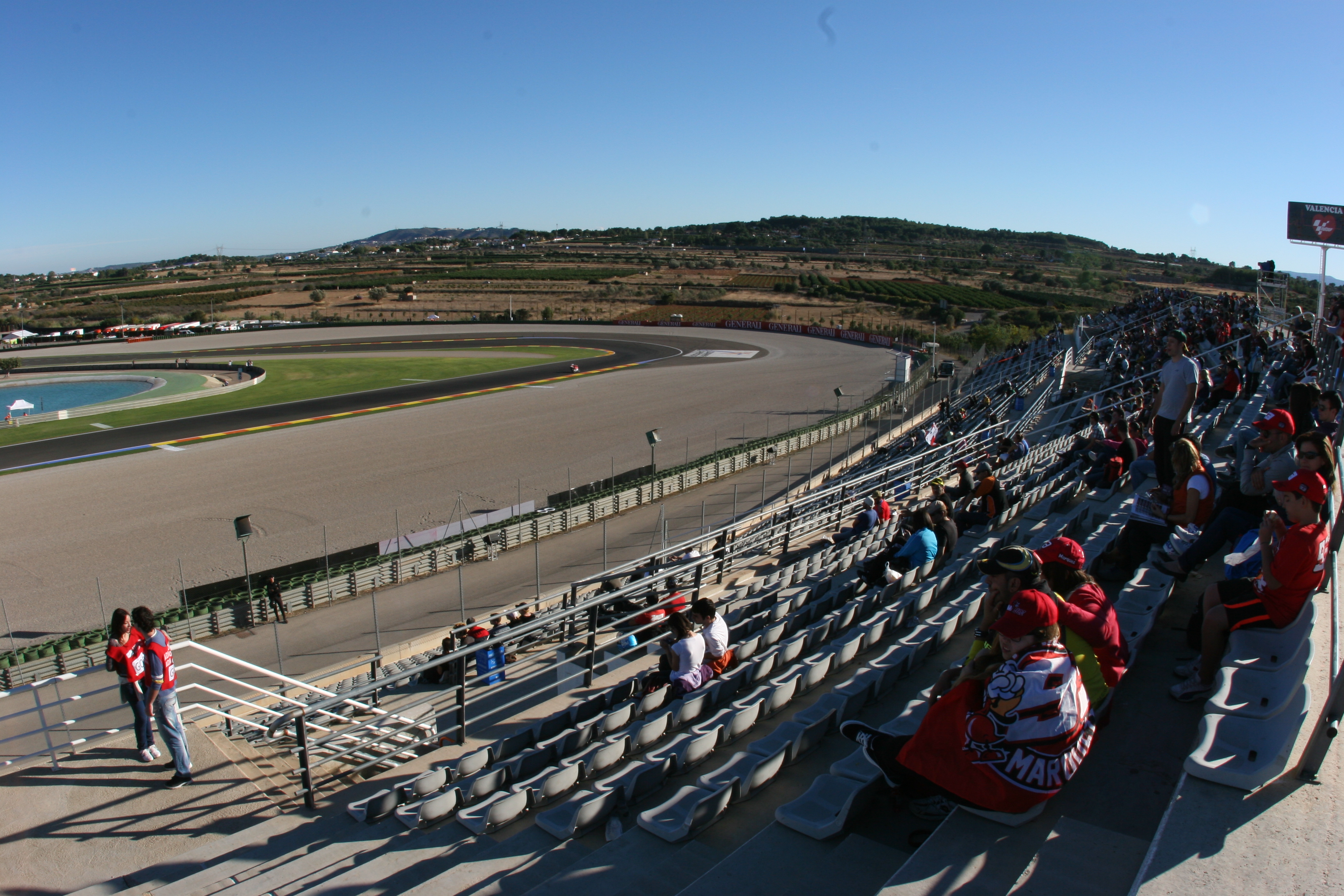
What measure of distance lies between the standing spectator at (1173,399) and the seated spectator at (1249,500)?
181cm

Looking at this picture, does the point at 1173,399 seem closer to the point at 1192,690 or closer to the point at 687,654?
the point at 1192,690

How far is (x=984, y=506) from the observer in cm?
1021

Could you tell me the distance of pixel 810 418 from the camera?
37656 millimetres

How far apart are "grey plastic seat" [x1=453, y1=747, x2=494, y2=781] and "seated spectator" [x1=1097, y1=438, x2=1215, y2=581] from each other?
5.14 meters

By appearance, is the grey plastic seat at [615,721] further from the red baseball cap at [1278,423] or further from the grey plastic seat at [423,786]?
the red baseball cap at [1278,423]

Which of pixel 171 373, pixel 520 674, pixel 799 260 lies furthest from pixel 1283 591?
pixel 799 260

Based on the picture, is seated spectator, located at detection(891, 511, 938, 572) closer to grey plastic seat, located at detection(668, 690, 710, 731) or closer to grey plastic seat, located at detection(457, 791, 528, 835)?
grey plastic seat, located at detection(668, 690, 710, 731)

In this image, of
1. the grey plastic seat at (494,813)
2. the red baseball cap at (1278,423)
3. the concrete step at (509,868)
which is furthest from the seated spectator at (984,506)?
the concrete step at (509,868)

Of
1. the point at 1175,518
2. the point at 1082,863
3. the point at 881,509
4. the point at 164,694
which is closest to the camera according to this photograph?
the point at 1082,863

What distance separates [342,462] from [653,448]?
1138 centimetres

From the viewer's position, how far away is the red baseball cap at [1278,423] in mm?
6141

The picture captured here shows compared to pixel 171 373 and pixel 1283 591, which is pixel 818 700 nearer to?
pixel 1283 591

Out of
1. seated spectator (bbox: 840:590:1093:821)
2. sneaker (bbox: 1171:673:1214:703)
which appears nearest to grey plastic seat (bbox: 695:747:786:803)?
seated spectator (bbox: 840:590:1093:821)

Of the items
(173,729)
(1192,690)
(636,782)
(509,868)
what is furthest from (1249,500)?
(173,729)
